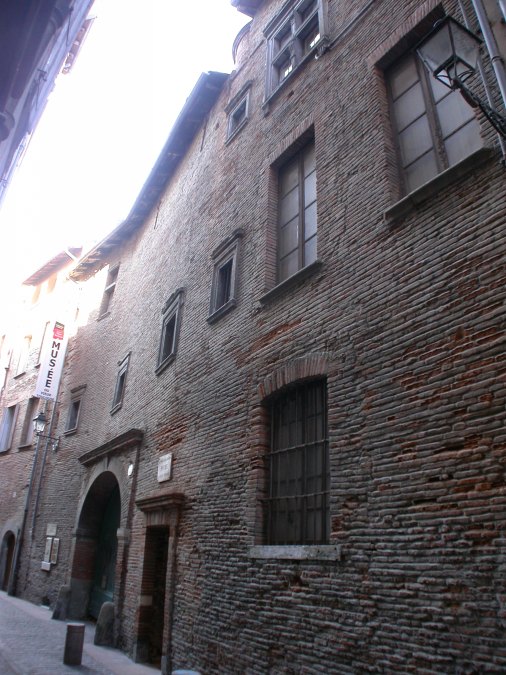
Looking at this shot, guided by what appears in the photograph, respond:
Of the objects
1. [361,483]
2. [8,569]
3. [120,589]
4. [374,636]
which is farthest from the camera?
[8,569]

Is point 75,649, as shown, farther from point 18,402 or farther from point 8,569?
point 18,402

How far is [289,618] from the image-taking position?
5637 millimetres

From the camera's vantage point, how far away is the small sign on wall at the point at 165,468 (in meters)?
9.46

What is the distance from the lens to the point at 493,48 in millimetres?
4605

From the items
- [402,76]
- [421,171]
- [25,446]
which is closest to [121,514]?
[421,171]

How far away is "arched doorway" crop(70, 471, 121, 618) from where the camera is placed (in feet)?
42.3

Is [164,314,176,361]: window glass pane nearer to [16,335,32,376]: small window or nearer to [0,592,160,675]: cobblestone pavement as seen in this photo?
Answer: [0,592,160,675]: cobblestone pavement

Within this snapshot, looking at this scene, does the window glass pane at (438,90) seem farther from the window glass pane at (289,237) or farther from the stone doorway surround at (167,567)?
the stone doorway surround at (167,567)

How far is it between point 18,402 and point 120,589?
12.8 m

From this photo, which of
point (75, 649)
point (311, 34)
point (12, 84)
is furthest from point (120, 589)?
point (311, 34)

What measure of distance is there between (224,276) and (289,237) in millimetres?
1929

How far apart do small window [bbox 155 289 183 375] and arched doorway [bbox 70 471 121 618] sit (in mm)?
3388

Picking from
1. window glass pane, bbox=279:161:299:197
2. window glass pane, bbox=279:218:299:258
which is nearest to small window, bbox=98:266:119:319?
window glass pane, bbox=279:161:299:197

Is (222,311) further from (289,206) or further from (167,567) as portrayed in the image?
(167,567)
